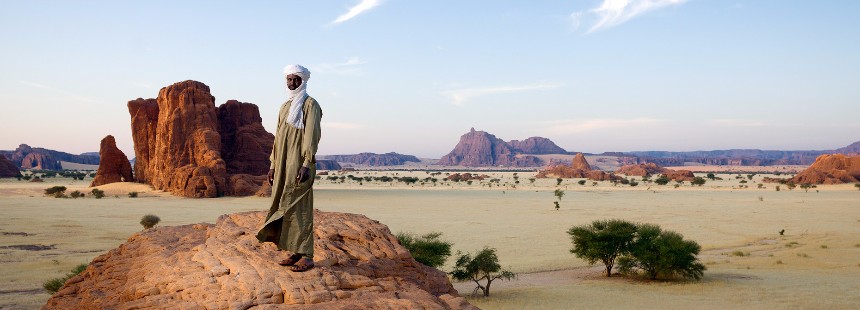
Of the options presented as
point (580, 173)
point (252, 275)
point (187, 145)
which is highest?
point (187, 145)

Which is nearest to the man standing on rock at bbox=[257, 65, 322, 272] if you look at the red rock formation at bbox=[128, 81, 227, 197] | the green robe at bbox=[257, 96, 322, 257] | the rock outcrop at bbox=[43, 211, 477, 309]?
the green robe at bbox=[257, 96, 322, 257]

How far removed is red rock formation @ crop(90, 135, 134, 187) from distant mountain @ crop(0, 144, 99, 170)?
10334cm

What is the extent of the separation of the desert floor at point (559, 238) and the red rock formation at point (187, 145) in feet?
6.68

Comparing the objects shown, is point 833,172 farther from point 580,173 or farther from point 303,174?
point 303,174

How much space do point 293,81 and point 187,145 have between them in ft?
164

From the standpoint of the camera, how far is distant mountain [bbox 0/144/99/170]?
15262 centimetres

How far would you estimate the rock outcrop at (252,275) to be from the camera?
17.4 feet

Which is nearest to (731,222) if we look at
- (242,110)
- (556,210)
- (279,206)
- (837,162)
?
(556,210)

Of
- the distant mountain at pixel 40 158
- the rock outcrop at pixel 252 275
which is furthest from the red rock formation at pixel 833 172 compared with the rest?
the distant mountain at pixel 40 158

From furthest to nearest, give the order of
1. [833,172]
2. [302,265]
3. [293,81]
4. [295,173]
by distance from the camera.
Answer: [833,172]
[293,81]
[295,173]
[302,265]

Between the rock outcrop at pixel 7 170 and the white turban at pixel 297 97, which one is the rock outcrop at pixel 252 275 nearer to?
the white turban at pixel 297 97

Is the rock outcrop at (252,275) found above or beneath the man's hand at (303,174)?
beneath

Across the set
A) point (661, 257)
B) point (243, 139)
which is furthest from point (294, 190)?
point (243, 139)

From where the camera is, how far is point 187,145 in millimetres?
53156
